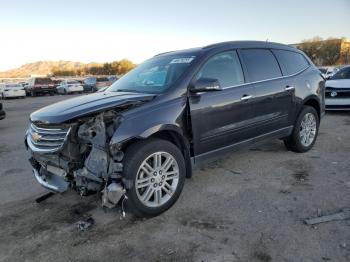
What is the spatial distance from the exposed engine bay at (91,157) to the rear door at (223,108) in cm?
98

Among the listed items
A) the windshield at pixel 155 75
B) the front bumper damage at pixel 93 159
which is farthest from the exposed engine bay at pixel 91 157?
the windshield at pixel 155 75

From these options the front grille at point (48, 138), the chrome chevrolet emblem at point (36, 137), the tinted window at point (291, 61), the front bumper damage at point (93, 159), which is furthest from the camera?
the tinted window at point (291, 61)

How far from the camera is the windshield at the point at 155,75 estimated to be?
4.37 m

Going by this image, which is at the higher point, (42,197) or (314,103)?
(314,103)

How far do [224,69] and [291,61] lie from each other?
1.83 meters

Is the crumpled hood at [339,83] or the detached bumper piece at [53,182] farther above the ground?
the crumpled hood at [339,83]

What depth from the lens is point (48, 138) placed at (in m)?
3.79

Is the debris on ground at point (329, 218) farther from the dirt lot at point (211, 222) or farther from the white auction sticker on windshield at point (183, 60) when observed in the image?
the white auction sticker on windshield at point (183, 60)

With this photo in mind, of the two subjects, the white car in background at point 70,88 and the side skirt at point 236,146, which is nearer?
the side skirt at point 236,146

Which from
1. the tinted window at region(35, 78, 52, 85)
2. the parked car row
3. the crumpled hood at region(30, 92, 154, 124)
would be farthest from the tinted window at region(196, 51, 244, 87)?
the tinted window at region(35, 78, 52, 85)

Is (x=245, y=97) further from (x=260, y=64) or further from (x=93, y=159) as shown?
(x=93, y=159)

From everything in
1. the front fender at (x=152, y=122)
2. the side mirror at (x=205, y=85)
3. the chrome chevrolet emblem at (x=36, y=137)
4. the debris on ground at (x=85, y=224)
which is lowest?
the debris on ground at (x=85, y=224)

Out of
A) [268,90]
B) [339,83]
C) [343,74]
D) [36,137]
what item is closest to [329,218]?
[268,90]

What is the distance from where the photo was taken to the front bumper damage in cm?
353
